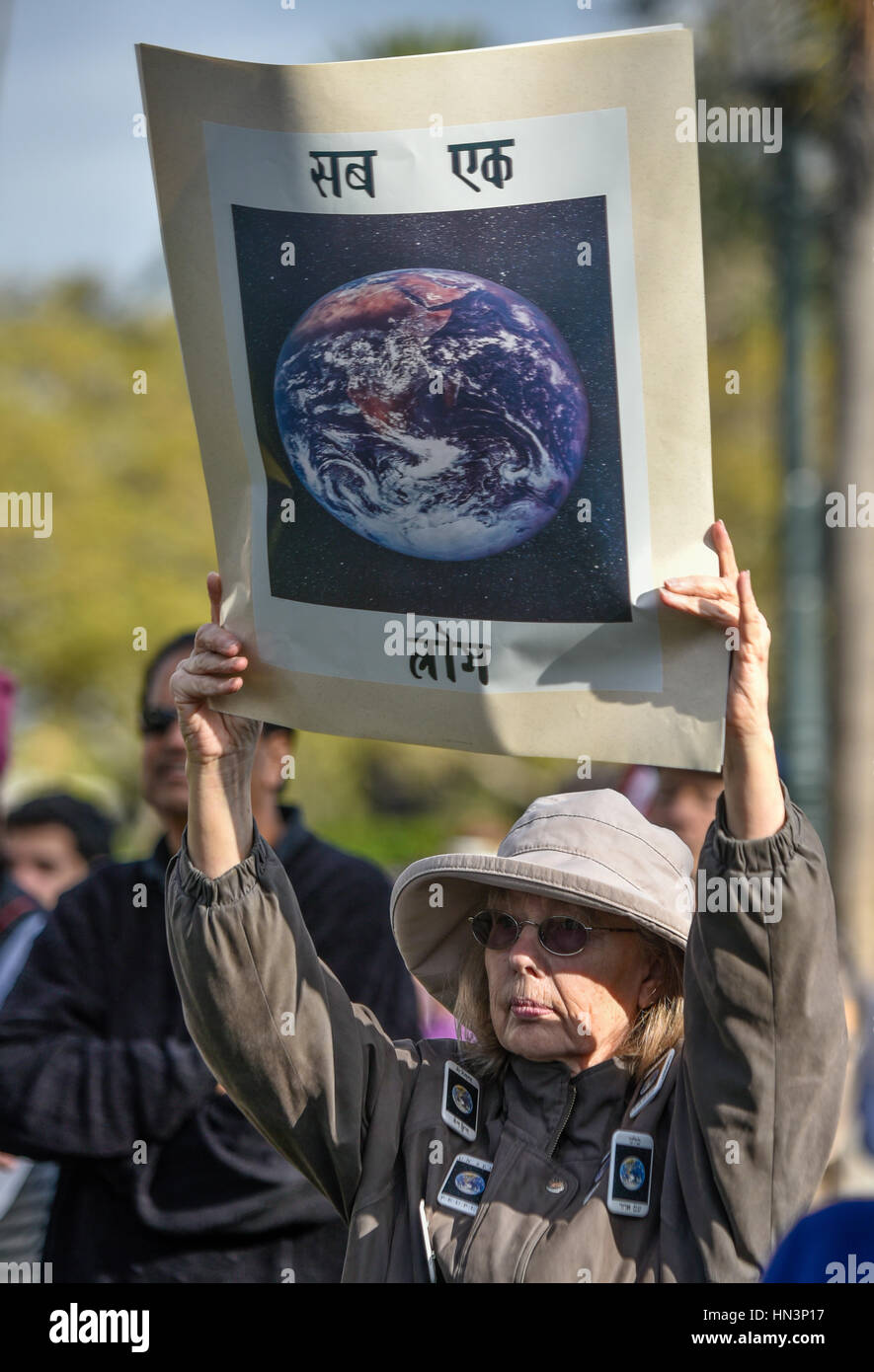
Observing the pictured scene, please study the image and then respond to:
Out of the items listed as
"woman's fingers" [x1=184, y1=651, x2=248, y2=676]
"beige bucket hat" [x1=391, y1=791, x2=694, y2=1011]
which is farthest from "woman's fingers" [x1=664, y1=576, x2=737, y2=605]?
"woman's fingers" [x1=184, y1=651, x2=248, y2=676]

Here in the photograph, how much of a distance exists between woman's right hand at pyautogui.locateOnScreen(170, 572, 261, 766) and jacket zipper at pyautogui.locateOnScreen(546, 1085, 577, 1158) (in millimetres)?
652

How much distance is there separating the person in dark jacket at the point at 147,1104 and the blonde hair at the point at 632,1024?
0.67 meters

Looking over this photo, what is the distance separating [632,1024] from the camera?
2.13m

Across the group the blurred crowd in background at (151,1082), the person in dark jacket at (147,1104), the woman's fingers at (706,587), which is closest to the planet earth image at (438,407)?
the woman's fingers at (706,587)

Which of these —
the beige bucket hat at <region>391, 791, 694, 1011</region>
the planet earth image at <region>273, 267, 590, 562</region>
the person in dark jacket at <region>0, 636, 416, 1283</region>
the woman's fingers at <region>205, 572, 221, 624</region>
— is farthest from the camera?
the person in dark jacket at <region>0, 636, 416, 1283</region>

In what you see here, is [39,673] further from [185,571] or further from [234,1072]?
[234,1072]

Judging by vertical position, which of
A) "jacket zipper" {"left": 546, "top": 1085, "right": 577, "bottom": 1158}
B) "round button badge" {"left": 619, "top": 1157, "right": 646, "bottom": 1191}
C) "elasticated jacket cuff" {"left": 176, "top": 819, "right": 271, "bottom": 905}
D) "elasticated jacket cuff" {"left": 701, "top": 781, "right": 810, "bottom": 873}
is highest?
"elasticated jacket cuff" {"left": 701, "top": 781, "right": 810, "bottom": 873}

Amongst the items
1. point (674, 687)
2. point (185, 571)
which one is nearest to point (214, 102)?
point (674, 687)

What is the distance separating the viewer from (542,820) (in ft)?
7.35

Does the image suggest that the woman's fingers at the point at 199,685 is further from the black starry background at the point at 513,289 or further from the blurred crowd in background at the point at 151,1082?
the blurred crowd in background at the point at 151,1082

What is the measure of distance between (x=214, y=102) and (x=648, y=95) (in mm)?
568

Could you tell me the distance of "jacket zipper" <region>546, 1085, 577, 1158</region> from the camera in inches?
80.1

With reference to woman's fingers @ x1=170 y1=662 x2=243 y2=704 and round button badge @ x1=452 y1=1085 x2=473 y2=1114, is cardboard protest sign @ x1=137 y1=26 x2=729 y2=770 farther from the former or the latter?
round button badge @ x1=452 y1=1085 x2=473 y2=1114

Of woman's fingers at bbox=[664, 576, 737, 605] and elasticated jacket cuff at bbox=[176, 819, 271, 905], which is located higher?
woman's fingers at bbox=[664, 576, 737, 605]
